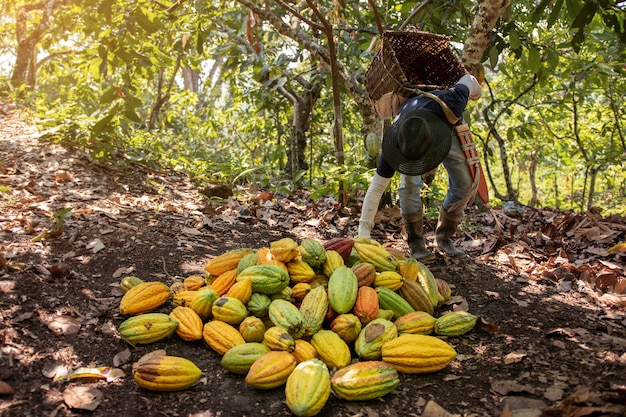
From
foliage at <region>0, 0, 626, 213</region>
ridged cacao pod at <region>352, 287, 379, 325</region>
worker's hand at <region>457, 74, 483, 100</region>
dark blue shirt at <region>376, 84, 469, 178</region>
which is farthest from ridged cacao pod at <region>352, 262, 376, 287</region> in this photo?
foliage at <region>0, 0, 626, 213</region>

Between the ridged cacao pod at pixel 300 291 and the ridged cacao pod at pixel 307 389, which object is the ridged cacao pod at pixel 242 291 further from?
the ridged cacao pod at pixel 307 389

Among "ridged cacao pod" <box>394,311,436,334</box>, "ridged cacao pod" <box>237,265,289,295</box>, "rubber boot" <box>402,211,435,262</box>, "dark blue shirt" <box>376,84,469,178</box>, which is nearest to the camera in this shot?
"ridged cacao pod" <box>394,311,436,334</box>

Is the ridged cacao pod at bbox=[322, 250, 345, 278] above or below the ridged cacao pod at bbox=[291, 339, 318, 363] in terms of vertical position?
above

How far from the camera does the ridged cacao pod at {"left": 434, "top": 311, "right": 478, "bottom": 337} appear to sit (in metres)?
2.02

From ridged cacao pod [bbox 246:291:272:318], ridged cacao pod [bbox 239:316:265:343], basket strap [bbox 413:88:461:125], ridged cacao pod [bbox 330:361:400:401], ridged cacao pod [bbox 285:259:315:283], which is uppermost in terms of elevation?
basket strap [bbox 413:88:461:125]

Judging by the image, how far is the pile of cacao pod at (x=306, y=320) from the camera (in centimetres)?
162

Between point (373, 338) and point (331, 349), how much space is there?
177 mm

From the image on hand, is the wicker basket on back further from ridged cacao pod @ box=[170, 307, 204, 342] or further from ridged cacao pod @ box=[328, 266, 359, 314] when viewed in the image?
ridged cacao pod @ box=[170, 307, 204, 342]

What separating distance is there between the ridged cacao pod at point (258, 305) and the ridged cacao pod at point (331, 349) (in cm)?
29

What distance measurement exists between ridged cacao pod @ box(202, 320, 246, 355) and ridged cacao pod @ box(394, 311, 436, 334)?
667 mm

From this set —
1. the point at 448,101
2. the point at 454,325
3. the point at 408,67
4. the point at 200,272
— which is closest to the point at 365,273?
the point at 454,325

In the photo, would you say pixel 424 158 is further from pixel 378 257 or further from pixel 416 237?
pixel 416 237

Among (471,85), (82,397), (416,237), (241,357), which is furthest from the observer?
(416,237)

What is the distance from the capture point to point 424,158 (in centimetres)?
245
